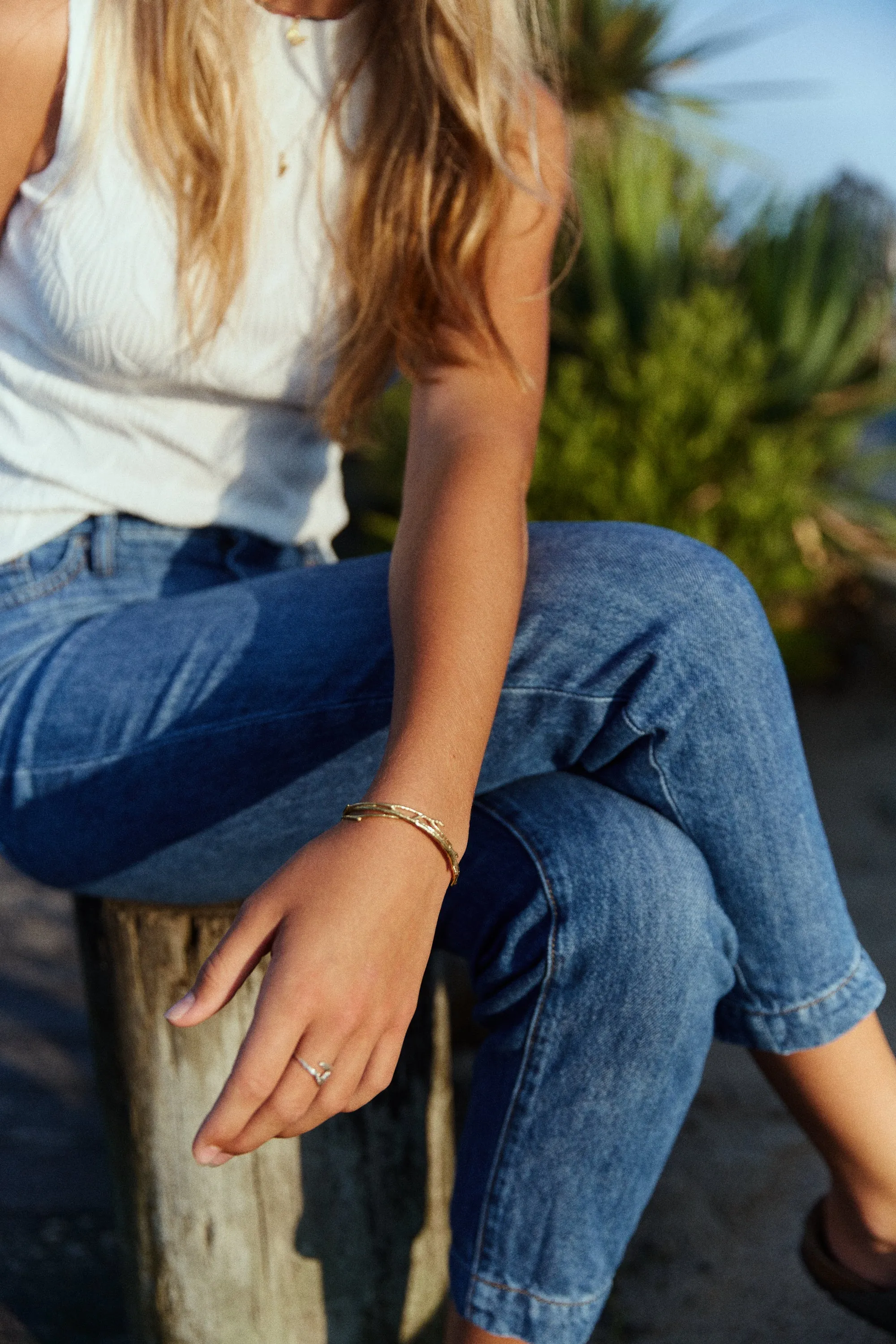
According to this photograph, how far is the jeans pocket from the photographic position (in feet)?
3.71

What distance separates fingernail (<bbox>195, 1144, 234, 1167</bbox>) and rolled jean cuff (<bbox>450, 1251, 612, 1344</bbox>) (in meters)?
0.36

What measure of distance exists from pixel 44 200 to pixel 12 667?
40 cm

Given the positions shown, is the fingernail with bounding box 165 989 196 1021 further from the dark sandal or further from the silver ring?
the dark sandal

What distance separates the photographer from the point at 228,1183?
1.18m

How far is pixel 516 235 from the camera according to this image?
3.86ft

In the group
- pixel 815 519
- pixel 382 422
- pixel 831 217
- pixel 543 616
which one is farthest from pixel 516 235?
pixel 831 217

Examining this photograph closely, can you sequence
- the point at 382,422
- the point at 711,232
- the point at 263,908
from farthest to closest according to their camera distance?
the point at 711,232
the point at 382,422
the point at 263,908

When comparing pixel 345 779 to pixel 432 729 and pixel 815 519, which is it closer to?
pixel 432 729

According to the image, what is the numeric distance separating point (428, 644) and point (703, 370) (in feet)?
8.55

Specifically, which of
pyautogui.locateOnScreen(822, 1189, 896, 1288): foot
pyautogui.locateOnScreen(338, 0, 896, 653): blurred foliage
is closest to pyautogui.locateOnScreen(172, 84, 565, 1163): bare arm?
pyautogui.locateOnScreen(822, 1189, 896, 1288): foot

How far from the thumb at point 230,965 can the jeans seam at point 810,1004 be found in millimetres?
514

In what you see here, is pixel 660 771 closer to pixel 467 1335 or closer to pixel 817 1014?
pixel 817 1014

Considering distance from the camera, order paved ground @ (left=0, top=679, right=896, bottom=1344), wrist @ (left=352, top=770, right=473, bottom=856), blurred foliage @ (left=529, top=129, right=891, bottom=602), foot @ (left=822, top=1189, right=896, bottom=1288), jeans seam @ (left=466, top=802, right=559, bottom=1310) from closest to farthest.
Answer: wrist @ (left=352, top=770, right=473, bottom=856) < jeans seam @ (left=466, top=802, right=559, bottom=1310) < foot @ (left=822, top=1189, right=896, bottom=1288) < paved ground @ (left=0, top=679, right=896, bottom=1344) < blurred foliage @ (left=529, top=129, right=891, bottom=602)

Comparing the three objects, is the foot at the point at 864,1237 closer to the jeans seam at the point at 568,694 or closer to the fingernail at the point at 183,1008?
the jeans seam at the point at 568,694
